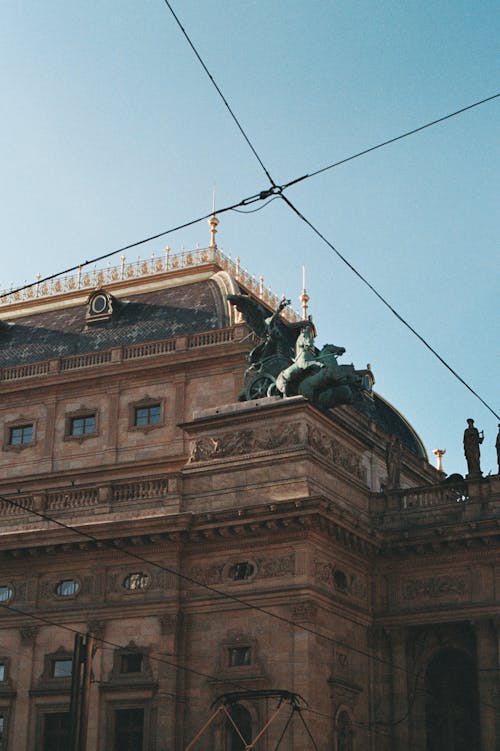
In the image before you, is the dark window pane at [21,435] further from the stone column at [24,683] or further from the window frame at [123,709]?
the window frame at [123,709]

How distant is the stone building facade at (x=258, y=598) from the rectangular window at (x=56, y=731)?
0.16 feet

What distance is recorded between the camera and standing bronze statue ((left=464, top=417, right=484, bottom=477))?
4369cm

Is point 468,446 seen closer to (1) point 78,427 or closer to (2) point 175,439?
(2) point 175,439

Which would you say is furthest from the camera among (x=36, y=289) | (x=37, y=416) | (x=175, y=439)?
(x=36, y=289)

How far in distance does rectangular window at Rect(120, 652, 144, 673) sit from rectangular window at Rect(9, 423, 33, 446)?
1335 cm

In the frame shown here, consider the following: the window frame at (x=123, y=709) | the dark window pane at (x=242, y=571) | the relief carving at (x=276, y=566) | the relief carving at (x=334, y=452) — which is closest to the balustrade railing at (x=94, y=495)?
the dark window pane at (x=242, y=571)

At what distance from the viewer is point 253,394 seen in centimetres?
4403

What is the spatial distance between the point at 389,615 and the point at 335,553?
3.58 meters

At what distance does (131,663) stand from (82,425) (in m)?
12.8

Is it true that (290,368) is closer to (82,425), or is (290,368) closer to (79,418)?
(82,425)

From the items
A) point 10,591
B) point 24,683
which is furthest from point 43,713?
point 10,591

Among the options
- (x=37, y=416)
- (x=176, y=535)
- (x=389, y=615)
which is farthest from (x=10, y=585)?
(x=389, y=615)

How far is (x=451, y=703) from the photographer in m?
42.0

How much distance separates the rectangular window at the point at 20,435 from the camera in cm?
5097
